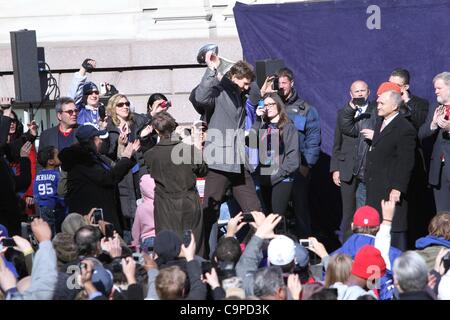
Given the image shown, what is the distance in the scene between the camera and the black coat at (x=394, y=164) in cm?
1073

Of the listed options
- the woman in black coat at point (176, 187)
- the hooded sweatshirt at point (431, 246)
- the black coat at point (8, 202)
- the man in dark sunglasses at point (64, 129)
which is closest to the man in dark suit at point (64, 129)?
the man in dark sunglasses at point (64, 129)

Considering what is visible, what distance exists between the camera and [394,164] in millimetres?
10789

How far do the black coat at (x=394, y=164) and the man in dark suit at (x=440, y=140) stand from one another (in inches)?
13.4

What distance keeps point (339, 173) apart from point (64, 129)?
2.69m

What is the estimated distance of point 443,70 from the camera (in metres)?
12.5

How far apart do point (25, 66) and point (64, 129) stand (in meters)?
1.77

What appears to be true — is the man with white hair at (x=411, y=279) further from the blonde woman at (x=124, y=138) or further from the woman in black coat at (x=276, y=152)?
the blonde woman at (x=124, y=138)

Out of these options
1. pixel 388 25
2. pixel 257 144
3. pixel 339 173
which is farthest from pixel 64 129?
pixel 388 25

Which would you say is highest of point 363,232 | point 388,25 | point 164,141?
point 388,25

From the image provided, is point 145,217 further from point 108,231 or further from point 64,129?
point 64,129

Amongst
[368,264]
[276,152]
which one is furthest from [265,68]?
[368,264]

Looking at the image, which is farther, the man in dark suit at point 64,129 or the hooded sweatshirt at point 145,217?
the man in dark suit at point 64,129

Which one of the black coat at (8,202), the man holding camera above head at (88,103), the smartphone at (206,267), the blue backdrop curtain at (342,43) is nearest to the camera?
the smartphone at (206,267)

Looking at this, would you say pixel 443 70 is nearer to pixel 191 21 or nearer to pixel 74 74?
pixel 191 21
